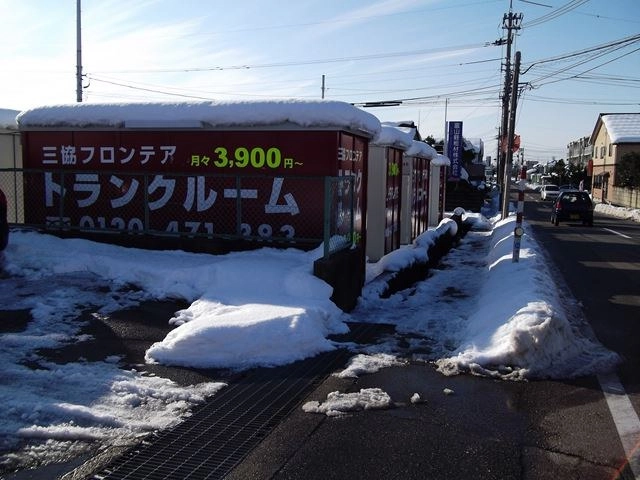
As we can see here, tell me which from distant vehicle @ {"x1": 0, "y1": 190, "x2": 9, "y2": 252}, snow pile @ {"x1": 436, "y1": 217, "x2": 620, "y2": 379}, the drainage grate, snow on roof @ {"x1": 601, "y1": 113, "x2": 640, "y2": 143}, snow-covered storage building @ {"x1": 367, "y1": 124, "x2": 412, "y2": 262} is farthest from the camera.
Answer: snow on roof @ {"x1": 601, "y1": 113, "x2": 640, "y2": 143}

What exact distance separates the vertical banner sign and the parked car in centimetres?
971

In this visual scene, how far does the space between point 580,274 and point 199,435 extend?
35.4ft

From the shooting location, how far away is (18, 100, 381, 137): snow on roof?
8633 mm

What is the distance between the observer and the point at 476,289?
1102cm

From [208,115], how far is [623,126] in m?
57.2

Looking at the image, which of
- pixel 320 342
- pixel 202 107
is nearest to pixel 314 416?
pixel 320 342

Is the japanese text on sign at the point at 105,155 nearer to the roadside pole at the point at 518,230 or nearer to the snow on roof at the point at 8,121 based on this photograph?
the snow on roof at the point at 8,121

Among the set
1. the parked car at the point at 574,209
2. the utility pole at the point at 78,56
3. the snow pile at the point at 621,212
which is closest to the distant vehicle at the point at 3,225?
the utility pole at the point at 78,56

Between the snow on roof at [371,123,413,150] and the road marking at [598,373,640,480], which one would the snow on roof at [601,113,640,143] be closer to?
the snow on roof at [371,123,413,150]

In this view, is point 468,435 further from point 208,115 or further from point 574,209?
point 574,209

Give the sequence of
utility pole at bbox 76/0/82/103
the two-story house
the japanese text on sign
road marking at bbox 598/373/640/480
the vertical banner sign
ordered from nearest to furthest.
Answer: road marking at bbox 598/373/640/480
the japanese text on sign
utility pole at bbox 76/0/82/103
the vertical banner sign
the two-story house

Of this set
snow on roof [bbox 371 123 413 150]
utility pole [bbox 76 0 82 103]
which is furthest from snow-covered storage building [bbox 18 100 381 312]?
utility pole [bbox 76 0 82 103]

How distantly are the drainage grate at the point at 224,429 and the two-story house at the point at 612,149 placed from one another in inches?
1863

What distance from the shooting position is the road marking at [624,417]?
154 inches
